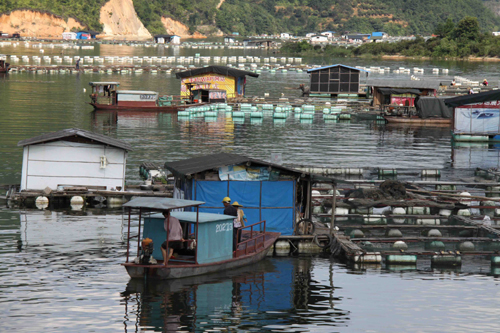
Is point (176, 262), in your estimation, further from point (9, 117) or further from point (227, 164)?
point (9, 117)

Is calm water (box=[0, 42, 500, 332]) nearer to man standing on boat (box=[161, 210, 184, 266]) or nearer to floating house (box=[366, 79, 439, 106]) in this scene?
man standing on boat (box=[161, 210, 184, 266])

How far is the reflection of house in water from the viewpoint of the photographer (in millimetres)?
19078

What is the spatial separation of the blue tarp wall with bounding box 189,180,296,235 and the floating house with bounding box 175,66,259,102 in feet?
160

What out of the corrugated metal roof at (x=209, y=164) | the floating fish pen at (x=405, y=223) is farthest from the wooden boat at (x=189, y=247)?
the floating fish pen at (x=405, y=223)

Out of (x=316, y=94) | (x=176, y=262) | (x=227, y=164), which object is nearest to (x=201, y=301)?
(x=176, y=262)

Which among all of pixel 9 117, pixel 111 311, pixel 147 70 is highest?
pixel 147 70

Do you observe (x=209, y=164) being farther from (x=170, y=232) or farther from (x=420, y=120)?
(x=420, y=120)

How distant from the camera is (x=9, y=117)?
212 ft

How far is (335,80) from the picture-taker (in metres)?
85.9

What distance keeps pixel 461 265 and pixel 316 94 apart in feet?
206

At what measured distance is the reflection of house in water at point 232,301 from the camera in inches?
751

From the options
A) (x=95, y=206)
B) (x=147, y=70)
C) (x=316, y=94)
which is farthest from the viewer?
(x=147, y=70)

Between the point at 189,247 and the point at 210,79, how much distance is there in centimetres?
5597

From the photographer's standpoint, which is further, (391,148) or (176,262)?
(391,148)
